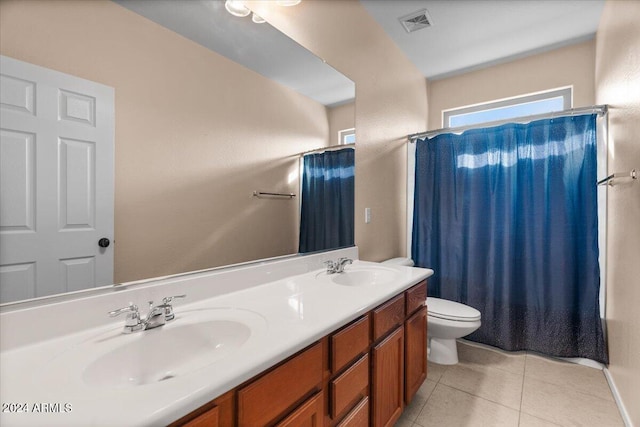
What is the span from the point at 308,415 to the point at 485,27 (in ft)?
9.32

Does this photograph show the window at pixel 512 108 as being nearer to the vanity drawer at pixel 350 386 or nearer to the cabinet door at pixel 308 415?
the vanity drawer at pixel 350 386

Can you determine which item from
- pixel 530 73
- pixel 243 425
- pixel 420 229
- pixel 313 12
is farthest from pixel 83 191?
pixel 530 73

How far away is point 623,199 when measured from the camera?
1692 millimetres

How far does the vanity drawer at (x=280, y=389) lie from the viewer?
68cm

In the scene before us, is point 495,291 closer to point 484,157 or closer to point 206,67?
point 484,157

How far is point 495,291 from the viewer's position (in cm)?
239

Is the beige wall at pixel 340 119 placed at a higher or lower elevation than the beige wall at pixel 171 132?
higher

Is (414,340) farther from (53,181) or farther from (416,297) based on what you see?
(53,181)

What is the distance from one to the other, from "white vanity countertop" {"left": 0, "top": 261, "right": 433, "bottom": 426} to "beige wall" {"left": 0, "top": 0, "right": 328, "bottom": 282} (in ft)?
0.77

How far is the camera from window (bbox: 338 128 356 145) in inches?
75.2

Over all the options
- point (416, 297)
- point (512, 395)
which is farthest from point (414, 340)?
point (512, 395)

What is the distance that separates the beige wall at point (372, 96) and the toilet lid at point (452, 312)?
0.55m

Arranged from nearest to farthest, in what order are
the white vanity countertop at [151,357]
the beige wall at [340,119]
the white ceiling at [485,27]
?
the white vanity countertop at [151,357] < the beige wall at [340,119] < the white ceiling at [485,27]

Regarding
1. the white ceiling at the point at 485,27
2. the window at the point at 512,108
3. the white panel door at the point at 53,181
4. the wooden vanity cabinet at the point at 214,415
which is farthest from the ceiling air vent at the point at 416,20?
the wooden vanity cabinet at the point at 214,415
